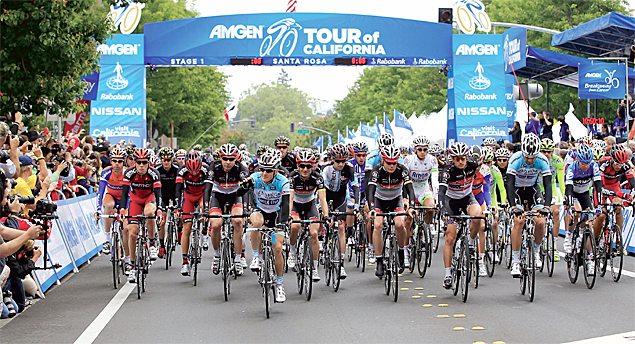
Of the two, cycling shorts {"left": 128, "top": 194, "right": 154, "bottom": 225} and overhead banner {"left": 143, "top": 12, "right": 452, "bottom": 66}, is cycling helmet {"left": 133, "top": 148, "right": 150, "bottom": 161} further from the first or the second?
overhead banner {"left": 143, "top": 12, "right": 452, "bottom": 66}

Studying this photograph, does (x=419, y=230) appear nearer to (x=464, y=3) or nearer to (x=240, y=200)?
(x=240, y=200)

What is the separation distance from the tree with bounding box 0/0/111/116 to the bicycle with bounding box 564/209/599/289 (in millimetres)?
10444

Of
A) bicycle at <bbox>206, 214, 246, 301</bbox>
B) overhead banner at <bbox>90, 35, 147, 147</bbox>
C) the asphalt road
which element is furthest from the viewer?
overhead banner at <bbox>90, 35, 147, 147</bbox>

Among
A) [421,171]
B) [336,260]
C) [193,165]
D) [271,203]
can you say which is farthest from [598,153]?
[193,165]

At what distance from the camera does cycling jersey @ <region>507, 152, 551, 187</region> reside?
1130 cm

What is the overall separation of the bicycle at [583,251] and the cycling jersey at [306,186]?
3.77m

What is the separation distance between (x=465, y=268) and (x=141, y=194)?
18.2 feet

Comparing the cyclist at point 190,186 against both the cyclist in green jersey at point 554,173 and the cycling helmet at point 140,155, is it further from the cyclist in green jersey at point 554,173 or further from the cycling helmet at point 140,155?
the cyclist in green jersey at point 554,173

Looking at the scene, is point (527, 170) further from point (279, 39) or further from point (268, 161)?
point (279, 39)

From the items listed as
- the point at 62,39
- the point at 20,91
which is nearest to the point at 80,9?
the point at 62,39

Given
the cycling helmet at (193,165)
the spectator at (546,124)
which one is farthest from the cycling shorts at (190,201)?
the spectator at (546,124)

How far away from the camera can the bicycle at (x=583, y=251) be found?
10859mm

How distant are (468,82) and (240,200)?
19.4 m

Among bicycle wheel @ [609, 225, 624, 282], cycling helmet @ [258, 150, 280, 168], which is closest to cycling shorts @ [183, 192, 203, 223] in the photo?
cycling helmet @ [258, 150, 280, 168]
